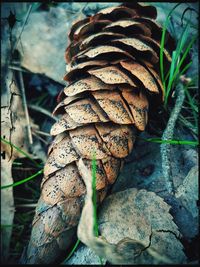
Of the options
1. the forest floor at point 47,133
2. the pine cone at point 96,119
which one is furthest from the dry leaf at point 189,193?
the pine cone at point 96,119

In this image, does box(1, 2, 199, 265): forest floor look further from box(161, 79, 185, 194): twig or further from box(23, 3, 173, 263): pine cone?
box(23, 3, 173, 263): pine cone

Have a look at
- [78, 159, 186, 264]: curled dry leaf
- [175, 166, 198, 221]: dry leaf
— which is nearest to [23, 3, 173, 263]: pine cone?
[78, 159, 186, 264]: curled dry leaf

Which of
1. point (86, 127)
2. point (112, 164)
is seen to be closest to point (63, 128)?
point (86, 127)

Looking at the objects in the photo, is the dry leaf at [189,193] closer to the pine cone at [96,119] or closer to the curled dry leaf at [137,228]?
the curled dry leaf at [137,228]

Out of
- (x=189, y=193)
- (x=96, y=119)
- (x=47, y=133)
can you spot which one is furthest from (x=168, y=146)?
(x=47, y=133)

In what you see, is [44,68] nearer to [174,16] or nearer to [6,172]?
[6,172]
